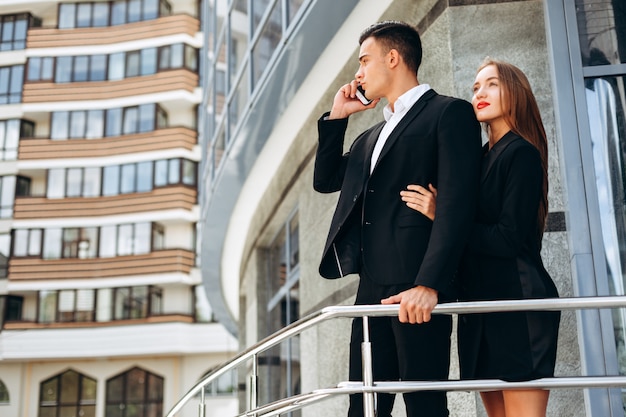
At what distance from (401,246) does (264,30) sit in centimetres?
600

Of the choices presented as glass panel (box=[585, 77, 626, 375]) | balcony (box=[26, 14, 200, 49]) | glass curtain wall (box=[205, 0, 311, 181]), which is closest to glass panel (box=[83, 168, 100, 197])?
balcony (box=[26, 14, 200, 49])

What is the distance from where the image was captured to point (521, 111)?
3.67 metres

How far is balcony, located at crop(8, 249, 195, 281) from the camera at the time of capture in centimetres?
Answer: 3662

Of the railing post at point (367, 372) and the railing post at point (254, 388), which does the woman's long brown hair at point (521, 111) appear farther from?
the railing post at point (254, 388)

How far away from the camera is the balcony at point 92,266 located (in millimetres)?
36625

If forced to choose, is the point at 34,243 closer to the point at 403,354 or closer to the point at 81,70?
the point at 81,70

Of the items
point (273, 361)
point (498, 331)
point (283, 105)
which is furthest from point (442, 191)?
point (273, 361)

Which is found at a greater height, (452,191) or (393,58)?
(393,58)

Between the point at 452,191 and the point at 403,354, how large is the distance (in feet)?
2.28

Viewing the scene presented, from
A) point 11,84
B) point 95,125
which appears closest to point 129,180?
point 95,125

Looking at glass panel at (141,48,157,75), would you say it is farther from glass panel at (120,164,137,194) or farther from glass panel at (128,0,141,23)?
glass panel at (120,164,137,194)

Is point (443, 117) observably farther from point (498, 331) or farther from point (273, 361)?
point (273, 361)

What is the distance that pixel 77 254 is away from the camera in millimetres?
37688

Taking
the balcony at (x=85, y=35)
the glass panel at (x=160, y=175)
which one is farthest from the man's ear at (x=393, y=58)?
the balcony at (x=85, y=35)
